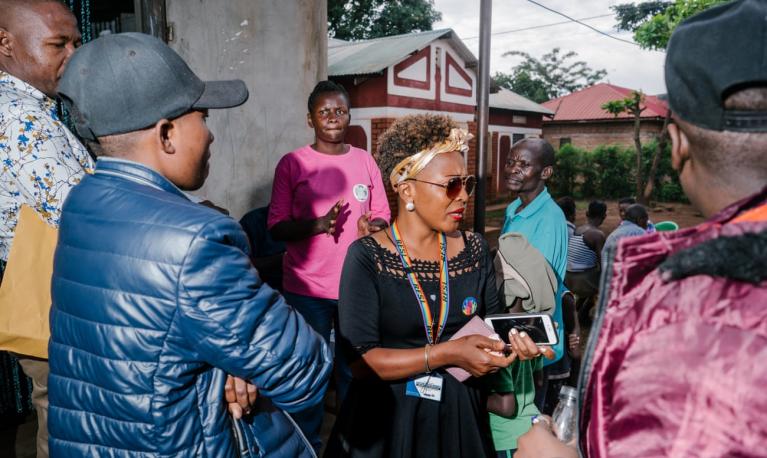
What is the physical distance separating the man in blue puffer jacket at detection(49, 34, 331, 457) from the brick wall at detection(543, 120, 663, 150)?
33.6 m

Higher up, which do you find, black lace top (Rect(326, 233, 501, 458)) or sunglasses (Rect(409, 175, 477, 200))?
sunglasses (Rect(409, 175, 477, 200))

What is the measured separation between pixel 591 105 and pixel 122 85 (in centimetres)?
3711

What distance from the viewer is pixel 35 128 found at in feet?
6.41

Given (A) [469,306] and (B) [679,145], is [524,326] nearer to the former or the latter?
(A) [469,306]

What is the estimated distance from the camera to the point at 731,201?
0.99 m

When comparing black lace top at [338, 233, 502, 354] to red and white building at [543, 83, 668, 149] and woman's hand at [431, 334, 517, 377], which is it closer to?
woman's hand at [431, 334, 517, 377]

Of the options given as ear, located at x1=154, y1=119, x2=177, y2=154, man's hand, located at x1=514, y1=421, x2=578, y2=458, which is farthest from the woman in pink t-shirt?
man's hand, located at x1=514, y1=421, x2=578, y2=458

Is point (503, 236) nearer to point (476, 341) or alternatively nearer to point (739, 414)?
point (476, 341)

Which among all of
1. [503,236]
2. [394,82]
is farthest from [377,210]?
[394,82]

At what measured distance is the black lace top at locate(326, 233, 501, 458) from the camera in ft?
6.91

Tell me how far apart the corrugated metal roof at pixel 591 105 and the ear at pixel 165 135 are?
33660mm

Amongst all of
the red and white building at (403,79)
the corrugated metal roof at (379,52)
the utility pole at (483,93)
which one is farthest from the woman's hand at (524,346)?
the corrugated metal roof at (379,52)

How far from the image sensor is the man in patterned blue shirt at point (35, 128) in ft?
6.28

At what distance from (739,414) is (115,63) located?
154cm
